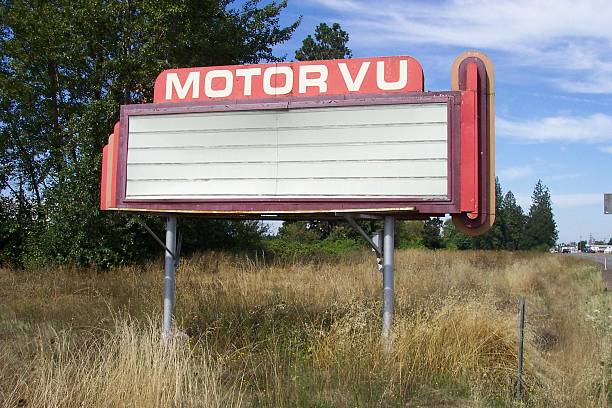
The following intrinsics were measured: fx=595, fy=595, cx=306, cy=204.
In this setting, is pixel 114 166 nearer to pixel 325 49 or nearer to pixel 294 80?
pixel 294 80

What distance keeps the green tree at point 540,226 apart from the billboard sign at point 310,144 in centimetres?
9867

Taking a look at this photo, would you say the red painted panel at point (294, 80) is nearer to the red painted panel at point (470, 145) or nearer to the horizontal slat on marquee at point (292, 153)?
the horizontal slat on marquee at point (292, 153)

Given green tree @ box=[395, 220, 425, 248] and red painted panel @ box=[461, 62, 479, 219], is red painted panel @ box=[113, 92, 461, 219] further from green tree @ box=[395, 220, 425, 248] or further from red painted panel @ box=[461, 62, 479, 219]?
green tree @ box=[395, 220, 425, 248]

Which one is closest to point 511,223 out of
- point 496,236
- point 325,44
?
point 496,236

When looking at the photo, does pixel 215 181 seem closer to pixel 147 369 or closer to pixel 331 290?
pixel 147 369

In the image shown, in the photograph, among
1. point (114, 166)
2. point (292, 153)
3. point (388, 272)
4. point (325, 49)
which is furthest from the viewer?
point (325, 49)

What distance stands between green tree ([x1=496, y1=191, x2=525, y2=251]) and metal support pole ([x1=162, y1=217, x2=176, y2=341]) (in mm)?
88454

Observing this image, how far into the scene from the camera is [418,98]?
275 inches

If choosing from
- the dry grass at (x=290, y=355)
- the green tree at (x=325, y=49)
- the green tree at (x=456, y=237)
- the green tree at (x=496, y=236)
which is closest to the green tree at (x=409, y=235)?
the green tree at (x=325, y=49)

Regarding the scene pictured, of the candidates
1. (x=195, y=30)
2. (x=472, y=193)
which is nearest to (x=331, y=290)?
(x=472, y=193)

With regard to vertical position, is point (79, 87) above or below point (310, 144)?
above

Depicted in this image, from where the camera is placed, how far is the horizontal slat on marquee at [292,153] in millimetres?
7000

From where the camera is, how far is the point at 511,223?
95500 mm

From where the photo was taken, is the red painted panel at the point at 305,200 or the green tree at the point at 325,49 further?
the green tree at the point at 325,49
